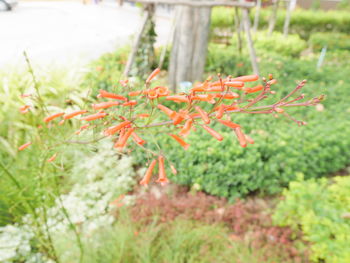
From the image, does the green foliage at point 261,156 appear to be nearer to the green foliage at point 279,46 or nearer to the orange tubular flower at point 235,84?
the orange tubular flower at point 235,84

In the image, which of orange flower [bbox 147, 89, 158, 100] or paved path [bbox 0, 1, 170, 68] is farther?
paved path [bbox 0, 1, 170, 68]

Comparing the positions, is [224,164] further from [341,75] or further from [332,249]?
[341,75]

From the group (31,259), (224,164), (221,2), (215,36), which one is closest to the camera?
(31,259)

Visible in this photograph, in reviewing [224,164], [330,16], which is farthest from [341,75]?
[330,16]

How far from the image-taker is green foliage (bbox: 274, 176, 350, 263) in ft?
6.00

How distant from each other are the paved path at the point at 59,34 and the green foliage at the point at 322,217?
14.1 ft

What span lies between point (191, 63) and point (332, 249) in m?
3.63

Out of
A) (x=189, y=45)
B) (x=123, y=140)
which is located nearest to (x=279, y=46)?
(x=189, y=45)

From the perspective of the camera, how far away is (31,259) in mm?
2021

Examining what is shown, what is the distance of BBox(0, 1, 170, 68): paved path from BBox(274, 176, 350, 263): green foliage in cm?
429

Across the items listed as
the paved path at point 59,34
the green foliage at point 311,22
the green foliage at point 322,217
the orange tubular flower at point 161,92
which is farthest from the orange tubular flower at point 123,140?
the green foliage at point 311,22

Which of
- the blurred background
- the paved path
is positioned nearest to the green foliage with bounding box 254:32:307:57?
the blurred background

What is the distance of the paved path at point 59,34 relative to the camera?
631cm

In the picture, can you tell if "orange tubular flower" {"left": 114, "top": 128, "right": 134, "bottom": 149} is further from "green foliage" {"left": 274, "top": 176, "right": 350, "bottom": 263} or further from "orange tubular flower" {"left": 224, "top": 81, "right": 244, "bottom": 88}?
"green foliage" {"left": 274, "top": 176, "right": 350, "bottom": 263}
